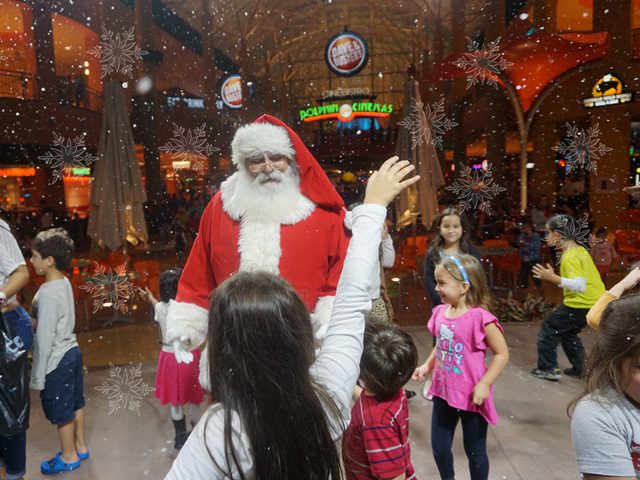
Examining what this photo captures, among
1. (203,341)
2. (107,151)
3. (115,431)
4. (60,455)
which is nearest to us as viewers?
(203,341)

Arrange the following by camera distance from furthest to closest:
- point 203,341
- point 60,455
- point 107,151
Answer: point 107,151, point 60,455, point 203,341

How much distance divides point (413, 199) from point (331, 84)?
3.93ft

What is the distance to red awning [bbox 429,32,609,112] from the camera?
3.80 meters

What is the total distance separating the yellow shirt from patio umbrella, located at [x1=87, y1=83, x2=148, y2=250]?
10.0 feet

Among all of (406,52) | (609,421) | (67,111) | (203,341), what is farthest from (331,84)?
(609,421)

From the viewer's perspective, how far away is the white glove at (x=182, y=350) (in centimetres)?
202

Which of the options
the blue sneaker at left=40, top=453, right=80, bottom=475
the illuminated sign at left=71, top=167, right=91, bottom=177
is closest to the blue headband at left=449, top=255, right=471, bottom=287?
the blue sneaker at left=40, top=453, right=80, bottom=475

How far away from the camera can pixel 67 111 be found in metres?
3.76

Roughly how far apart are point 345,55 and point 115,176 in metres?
2.06

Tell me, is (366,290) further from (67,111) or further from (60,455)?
(67,111)

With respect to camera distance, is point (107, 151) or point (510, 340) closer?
point (107, 151)
